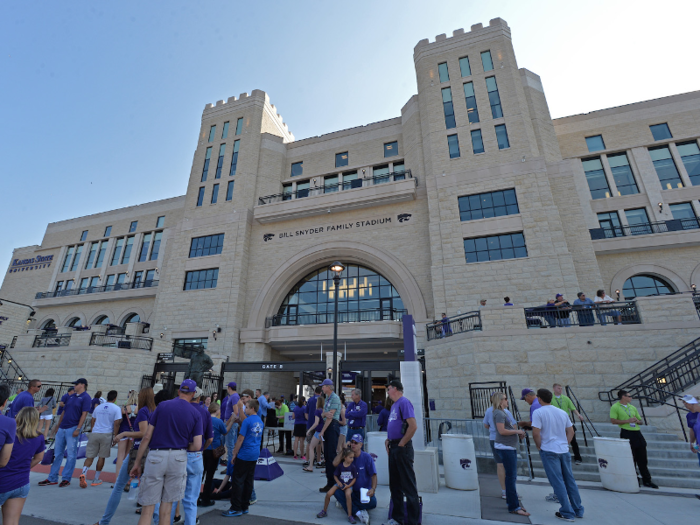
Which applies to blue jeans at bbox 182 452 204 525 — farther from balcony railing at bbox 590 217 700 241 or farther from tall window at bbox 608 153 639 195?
tall window at bbox 608 153 639 195

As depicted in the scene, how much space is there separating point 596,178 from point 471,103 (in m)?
9.61

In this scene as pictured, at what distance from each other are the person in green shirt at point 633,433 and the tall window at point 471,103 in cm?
1965

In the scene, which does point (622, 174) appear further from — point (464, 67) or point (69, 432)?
point (69, 432)

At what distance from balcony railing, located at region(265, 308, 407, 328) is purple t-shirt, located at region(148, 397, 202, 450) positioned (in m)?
17.8

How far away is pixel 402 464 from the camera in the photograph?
5168 mm

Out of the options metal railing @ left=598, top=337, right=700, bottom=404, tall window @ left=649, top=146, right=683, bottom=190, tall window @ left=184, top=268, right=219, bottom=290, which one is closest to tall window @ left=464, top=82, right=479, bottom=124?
tall window @ left=649, top=146, right=683, bottom=190

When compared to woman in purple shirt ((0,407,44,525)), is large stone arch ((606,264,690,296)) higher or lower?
higher

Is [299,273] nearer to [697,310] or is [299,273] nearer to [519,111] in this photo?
[519,111]

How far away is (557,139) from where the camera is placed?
82.8 feet

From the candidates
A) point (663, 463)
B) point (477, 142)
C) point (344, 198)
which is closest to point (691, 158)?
point (477, 142)

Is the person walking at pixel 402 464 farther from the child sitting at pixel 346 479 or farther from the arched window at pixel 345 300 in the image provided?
the arched window at pixel 345 300

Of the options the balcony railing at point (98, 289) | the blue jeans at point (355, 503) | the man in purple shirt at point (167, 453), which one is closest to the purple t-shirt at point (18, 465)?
the man in purple shirt at point (167, 453)

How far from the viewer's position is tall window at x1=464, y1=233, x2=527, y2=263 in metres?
19.3

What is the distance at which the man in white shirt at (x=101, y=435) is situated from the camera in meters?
6.99
